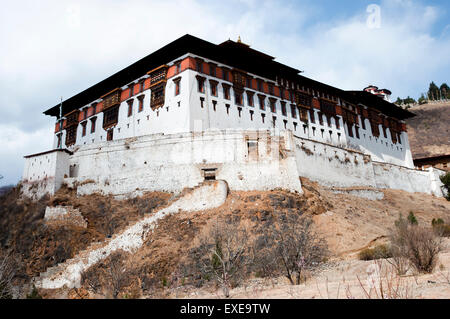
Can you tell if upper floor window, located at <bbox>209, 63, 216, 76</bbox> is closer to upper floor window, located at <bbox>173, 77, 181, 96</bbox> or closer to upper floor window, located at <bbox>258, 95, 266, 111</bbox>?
upper floor window, located at <bbox>173, 77, 181, 96</bbox>

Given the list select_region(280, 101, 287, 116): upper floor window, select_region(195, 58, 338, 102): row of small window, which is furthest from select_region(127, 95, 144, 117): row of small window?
select_region(280, 101, 287, 116): upper floor window

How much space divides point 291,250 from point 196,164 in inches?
592

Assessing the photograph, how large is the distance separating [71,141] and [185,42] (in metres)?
22.9

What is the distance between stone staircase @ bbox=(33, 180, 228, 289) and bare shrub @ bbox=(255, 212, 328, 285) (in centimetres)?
549

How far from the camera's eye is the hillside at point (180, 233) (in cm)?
2097

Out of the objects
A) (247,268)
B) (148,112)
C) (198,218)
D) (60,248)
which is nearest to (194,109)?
(148,112)

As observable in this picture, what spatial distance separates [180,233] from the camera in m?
25.7

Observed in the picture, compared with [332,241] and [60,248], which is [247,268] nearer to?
[332,241]

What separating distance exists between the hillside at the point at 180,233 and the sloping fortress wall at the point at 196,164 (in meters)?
1.45

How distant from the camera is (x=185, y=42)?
38562 mm

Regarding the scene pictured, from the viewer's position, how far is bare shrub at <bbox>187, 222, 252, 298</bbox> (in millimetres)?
18609

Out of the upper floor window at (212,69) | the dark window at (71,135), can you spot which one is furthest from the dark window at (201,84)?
the dark window at (71,135)

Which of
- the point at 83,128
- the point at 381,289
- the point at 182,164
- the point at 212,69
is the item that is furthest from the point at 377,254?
the point at 83,128

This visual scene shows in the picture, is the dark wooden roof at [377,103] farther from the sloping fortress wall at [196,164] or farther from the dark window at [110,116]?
the dark window at [110,116]
